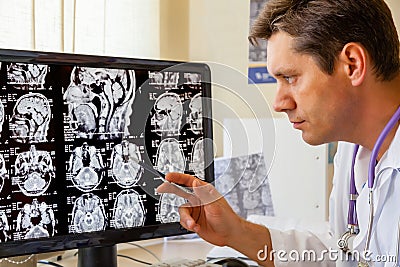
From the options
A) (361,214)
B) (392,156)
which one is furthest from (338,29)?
(361,214)

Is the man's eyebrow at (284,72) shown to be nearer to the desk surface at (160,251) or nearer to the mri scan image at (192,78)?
the mri scan image at (192,78)

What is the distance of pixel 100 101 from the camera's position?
1.01 m

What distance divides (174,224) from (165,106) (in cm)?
22

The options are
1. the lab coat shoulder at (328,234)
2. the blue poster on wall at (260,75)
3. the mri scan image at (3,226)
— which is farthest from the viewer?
the blue poster on wall at (260,75)

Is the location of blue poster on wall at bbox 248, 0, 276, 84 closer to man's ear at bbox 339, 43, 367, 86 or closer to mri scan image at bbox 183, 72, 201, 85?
mri scan image at bbox 183, 72, 201, 85

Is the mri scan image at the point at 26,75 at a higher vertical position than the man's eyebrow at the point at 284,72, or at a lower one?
lower

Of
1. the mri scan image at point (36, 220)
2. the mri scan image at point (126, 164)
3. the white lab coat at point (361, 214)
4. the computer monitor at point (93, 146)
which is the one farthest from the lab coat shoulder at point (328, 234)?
the mri scan image at point (36, 220)

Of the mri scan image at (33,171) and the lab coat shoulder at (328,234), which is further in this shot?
the lab coat shoulder at (328,234)

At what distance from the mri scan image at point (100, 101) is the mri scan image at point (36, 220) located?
13 cm

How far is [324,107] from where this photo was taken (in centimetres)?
101

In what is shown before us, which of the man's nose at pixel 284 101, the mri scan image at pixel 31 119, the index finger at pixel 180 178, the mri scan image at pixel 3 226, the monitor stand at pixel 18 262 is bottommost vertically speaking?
the monitor stand at pixel 18 262

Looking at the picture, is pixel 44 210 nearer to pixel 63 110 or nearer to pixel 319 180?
pixel 63 110

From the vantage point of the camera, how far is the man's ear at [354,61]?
99 cm

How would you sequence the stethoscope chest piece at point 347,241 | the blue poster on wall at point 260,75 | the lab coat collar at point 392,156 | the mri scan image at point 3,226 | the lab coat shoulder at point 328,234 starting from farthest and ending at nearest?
the blue poster on wall at point 260,75, the lab coat shoulder at point 328,234, the stethoscope chest piece at point 347,241, the lab coat collar at point 392,156, the mri scan image at point 3,226
